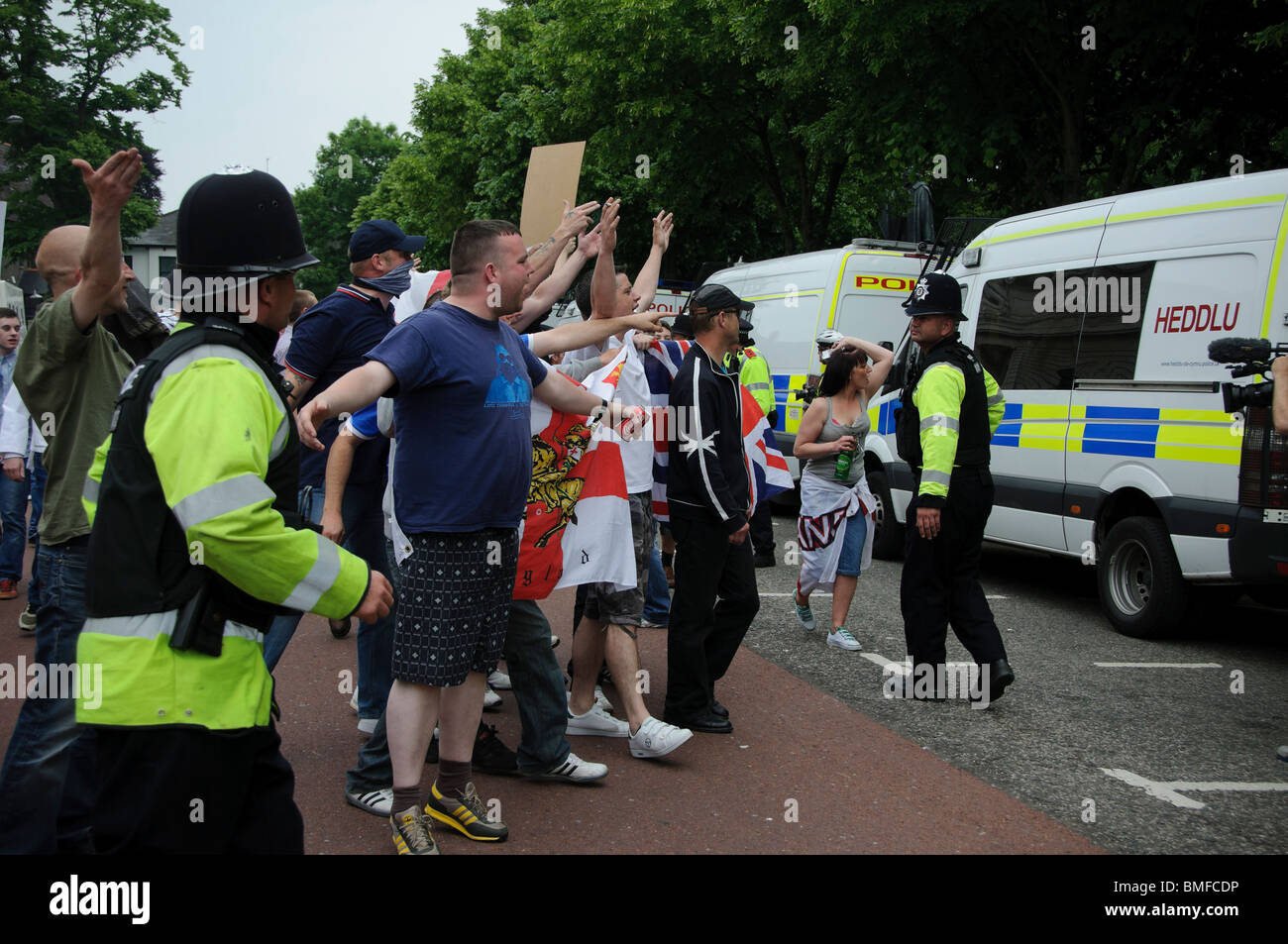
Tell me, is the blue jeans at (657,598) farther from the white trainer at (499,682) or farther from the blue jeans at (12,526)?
the blue jeans at (12,526)

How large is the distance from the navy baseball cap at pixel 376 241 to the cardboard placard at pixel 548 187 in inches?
21.7

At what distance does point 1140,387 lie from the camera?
756 centimetres

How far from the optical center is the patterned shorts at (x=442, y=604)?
376 cm

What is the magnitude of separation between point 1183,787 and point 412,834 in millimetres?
3174

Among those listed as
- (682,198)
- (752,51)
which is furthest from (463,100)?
(752,51)

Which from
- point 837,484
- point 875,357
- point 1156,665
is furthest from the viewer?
point 837,484

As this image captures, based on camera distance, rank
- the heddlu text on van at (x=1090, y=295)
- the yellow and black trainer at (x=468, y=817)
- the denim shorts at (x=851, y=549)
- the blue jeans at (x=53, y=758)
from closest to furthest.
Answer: the blue jeans at (x=53, y=758), the yellow and black trainer at (x=468, y=817), the denim shorts at (x=851, y=549), the heddlu text on van at (x=1090, y=295)

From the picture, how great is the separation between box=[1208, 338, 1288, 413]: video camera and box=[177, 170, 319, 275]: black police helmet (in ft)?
13.3

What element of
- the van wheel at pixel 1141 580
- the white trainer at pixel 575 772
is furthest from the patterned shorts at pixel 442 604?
the van wheel at pixel 1141 580

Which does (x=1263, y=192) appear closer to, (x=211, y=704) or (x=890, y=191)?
(x=211, y=704)

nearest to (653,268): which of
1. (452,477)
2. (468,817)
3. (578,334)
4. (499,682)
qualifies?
(578,334)

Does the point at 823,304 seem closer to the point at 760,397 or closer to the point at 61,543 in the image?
the point at 760,397

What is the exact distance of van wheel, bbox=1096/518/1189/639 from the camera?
734 cm

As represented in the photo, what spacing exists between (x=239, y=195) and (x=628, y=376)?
308 centimetres
